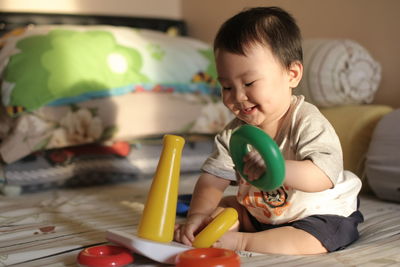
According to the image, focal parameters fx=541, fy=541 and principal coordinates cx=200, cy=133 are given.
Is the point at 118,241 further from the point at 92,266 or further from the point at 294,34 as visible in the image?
the point at 294,34

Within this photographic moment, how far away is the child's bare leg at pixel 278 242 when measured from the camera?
909mm

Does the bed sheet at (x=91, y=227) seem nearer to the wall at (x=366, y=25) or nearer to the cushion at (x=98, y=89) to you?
the cushion at (x=98, y=89)

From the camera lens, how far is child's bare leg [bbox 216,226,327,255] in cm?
91

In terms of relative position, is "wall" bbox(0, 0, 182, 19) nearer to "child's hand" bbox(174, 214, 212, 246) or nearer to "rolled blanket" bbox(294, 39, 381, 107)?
"rolled blanket" bbox(294, 39, 381, 107)

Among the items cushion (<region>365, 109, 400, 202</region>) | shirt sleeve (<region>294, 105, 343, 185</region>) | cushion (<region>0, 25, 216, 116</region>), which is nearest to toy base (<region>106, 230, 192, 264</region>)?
shirt sleeve (<region>294, 105, 343, 185</region>)

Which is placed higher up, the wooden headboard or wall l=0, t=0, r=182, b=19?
wall l=0, t=0, r=182, b=19

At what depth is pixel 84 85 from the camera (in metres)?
1.61

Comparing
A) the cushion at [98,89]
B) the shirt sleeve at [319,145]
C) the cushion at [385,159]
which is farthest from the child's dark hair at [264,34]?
the cushion at [98,89]

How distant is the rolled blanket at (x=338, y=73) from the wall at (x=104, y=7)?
108 centimetres

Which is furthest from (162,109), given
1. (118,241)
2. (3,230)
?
(118,241)

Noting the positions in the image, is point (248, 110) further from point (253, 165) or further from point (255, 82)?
point (253, 165)

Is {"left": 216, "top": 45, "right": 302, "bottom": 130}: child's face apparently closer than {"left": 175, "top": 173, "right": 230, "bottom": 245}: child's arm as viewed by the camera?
Yes

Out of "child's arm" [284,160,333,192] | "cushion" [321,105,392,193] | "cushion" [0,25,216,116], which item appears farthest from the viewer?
"cushion" [0,25,216,116]

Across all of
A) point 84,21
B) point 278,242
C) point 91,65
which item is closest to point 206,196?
point 278,242
